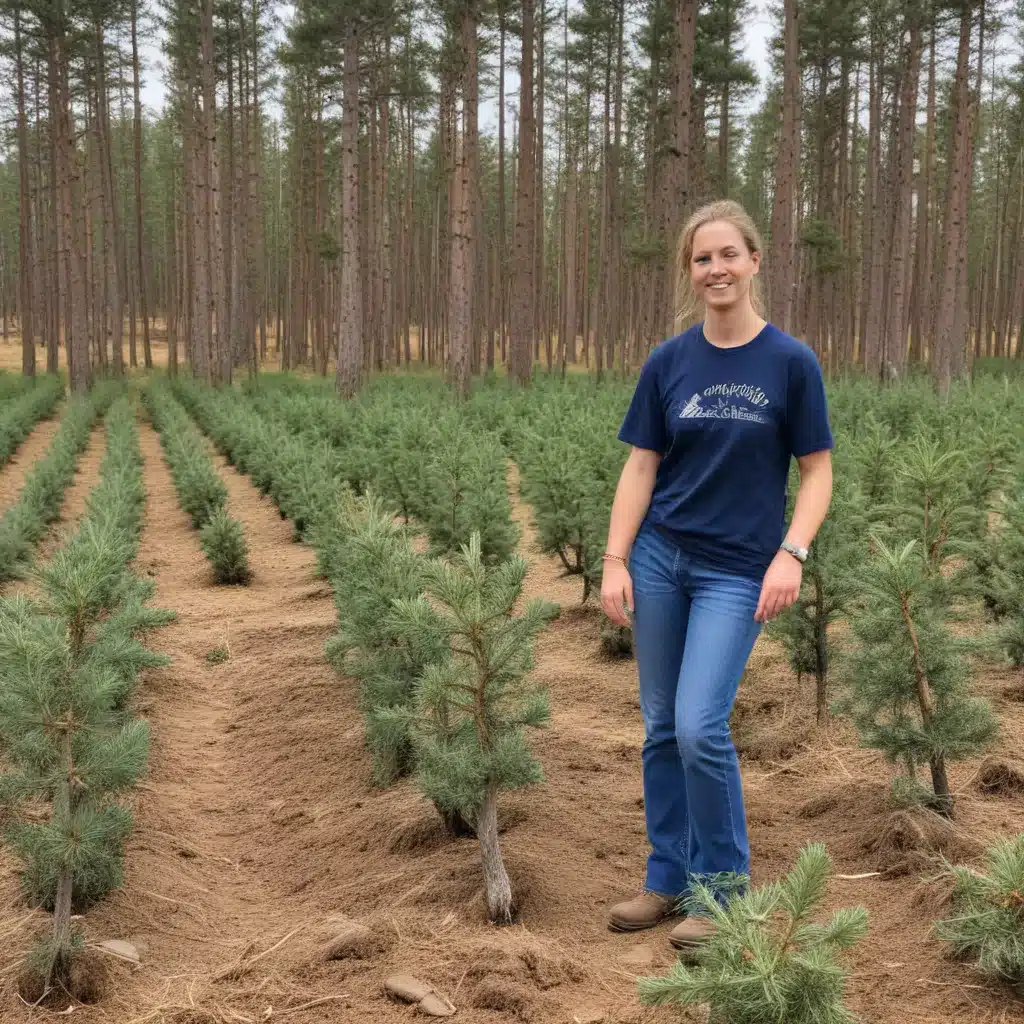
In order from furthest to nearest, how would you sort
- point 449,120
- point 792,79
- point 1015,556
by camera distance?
point 449,120
point 792,79
point 1015,556

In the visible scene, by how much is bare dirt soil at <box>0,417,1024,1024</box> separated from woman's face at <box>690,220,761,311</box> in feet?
6.03

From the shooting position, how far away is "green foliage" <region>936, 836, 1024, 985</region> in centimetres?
254

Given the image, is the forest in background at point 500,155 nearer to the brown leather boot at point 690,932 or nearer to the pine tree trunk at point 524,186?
the pine tree trunk at point 524,186

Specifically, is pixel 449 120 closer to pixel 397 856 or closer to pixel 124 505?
pixel 124 505

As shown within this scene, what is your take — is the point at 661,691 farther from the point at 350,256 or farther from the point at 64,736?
the point at 350,256

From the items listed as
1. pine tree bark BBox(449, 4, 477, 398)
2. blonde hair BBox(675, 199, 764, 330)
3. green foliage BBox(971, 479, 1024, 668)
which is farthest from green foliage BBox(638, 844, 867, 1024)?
pine tree bark BBox(449, 4, 477, 398)

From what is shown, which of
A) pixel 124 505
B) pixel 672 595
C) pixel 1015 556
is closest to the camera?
pixel 672 595

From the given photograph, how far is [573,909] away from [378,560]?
5.23 ft

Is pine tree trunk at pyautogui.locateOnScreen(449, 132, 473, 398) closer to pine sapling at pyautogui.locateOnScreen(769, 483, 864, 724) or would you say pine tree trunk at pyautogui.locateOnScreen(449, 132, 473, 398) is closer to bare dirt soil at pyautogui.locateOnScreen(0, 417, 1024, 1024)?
bare dirt soil at pyautogui.locateOnScreen(0, 417, 1024, 1024)

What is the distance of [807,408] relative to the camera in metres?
2.82

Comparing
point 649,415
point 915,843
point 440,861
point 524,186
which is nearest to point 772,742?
Result: point 915,843

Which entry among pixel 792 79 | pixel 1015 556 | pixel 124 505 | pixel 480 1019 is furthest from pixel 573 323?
pixel 480 1019

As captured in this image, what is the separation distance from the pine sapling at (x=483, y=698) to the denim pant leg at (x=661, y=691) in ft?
1.04

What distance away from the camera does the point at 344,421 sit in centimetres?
1592
